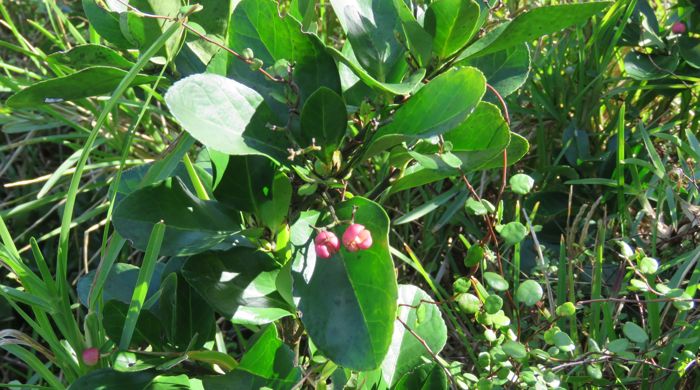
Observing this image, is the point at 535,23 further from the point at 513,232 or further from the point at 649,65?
the point at 649,65

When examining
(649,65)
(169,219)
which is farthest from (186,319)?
(649,65)

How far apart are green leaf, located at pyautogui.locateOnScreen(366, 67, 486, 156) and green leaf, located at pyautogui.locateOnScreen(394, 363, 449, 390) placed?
285 millimetres

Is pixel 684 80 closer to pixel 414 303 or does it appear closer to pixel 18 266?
pixel 414 303

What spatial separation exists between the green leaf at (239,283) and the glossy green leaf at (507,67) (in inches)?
12.0

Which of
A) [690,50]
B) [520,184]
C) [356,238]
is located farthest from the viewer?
[690,50]

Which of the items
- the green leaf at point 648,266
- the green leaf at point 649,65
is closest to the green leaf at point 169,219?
the green leaf at point 648,266

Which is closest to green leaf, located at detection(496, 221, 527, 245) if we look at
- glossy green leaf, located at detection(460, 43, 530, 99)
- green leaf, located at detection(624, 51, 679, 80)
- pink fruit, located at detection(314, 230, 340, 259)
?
glossy green leaf, located at detection(460, 43, 530, 99)

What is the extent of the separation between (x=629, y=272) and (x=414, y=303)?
1.30ft

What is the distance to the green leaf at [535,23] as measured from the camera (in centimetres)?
66

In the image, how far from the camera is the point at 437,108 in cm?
65

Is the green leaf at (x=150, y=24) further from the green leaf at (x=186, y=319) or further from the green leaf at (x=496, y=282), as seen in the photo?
the green leaf at (x=496, y=282)

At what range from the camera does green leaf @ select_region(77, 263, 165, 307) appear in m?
0.91

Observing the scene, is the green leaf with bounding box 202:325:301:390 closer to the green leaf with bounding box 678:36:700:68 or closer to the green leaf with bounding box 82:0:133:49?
the green leaf with bounding box 82:0:133:49

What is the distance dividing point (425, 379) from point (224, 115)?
38 centimetres
